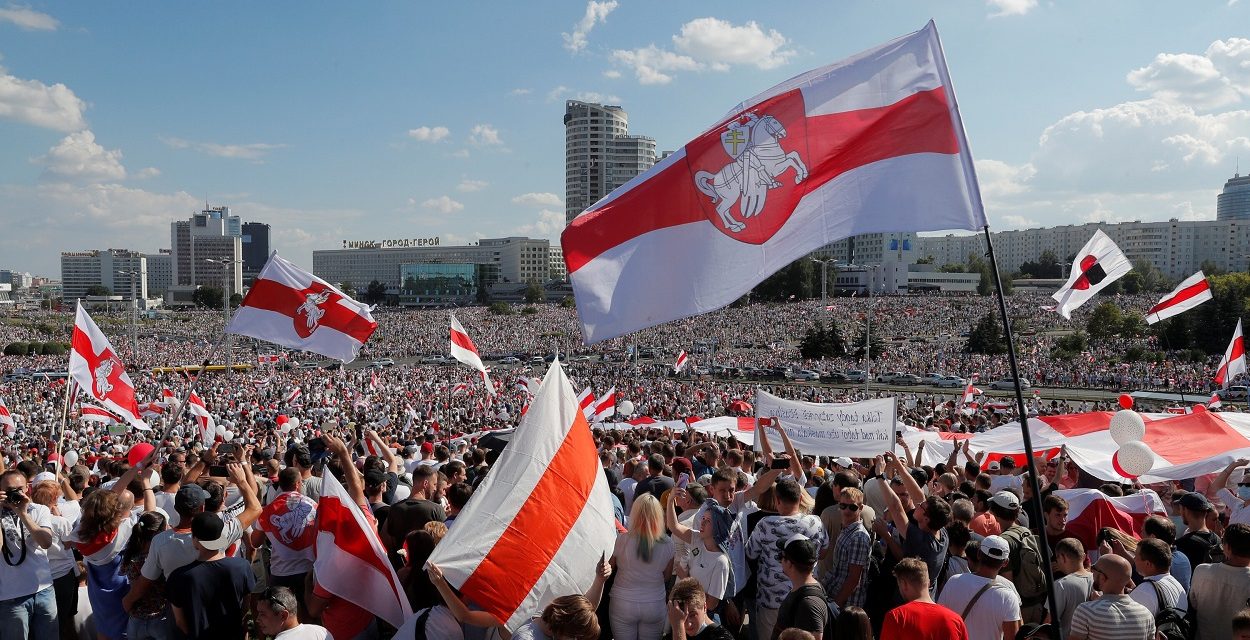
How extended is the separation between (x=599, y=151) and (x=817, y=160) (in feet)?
527

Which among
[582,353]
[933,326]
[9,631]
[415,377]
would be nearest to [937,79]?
[9,631]

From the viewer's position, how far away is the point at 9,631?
15.1 ft

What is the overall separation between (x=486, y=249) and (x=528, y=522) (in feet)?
636

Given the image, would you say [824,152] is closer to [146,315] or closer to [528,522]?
[528,522]

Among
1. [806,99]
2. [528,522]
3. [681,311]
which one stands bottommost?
[528,522]

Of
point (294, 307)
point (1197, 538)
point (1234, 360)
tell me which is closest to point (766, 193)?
point (1197, 538)

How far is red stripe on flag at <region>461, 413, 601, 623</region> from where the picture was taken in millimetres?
3396

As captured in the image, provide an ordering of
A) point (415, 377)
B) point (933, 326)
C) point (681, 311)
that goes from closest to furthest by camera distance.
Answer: point (681, 311), point (415, 377), point (933, 326)

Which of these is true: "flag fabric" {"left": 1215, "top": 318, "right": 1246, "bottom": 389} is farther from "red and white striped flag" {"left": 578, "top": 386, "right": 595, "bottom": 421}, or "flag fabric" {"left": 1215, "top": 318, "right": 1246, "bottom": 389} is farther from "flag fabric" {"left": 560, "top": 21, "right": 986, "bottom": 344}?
"flag fabric" {"left": 560, "top": 21, "right": 986, "bottom": 344}

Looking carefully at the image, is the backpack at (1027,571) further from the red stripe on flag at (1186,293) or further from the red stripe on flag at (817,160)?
the red stripe on flag at (1186,293)

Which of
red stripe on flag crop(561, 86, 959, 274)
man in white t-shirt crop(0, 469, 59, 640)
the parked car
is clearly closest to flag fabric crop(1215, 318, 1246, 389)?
red stripe on flag crop(561, 86, 959, 274)

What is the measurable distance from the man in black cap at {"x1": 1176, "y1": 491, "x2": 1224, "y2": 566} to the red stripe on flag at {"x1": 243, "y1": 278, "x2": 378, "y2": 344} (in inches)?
279

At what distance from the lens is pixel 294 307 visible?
329 inches

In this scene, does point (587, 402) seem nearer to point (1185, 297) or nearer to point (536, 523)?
point (536, 523)
